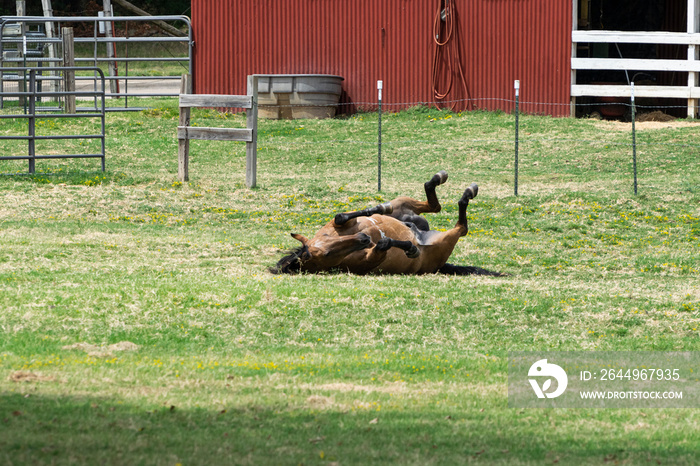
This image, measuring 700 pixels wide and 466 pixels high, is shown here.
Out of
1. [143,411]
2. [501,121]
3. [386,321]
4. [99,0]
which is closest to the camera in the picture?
[143,411]

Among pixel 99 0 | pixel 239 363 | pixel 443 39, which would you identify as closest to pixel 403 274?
pixel 239 363

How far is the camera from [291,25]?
82.5 ft

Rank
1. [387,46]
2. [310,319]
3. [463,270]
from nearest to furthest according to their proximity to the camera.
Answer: [310,319] < [463,270] < [387,46]

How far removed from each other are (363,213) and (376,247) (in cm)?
62

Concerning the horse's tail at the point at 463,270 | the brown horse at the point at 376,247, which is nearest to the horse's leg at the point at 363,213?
the brown horse at the point at 376,247

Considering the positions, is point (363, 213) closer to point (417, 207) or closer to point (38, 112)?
point (417, 207)

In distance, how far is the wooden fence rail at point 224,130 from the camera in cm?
1608

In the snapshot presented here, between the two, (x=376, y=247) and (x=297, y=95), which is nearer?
(x=376, y=247)

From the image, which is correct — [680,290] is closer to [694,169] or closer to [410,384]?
[410,384]

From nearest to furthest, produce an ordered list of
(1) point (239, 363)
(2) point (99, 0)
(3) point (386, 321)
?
1. (1) point (239, 363)
2. (3) point (386, 321)
3. (2) point (99, 0)

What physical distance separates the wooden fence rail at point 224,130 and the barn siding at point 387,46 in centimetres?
876

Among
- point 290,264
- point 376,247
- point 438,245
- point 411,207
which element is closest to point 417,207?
point 411,207

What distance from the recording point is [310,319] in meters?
7.88

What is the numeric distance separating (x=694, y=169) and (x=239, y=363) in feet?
44.5
